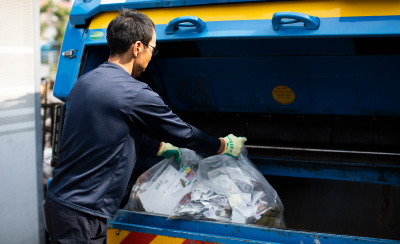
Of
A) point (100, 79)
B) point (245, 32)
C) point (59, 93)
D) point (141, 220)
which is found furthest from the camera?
point (59, 93)

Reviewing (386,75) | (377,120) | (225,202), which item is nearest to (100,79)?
(225,202)

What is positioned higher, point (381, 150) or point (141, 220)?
point (381, 150)

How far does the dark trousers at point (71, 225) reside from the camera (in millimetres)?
1490

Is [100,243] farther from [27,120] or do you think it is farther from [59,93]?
[27,120]

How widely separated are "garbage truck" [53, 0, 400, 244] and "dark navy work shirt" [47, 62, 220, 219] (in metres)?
0.31

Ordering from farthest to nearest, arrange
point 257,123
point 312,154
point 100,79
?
point 257,123
point 312,154
point 100,79

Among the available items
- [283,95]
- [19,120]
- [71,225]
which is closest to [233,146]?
[283,95]

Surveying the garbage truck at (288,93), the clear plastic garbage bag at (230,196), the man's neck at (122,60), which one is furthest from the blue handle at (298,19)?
the clear plastic garbage bag at (230,196)

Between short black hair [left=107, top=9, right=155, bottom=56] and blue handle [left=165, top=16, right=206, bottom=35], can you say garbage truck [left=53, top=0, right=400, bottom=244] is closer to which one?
blue handle [left=165, top=16, right=206, bottom=35]

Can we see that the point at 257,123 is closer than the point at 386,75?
No

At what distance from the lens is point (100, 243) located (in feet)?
5.22

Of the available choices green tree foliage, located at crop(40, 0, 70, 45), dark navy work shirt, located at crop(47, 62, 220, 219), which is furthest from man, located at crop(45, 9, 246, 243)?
green tree foliage, located at crop(40, 0, 70, 45)

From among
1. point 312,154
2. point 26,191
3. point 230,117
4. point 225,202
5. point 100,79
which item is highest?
point 100,79

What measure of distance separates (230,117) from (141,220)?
3.63 ft
